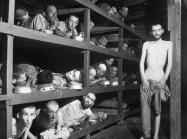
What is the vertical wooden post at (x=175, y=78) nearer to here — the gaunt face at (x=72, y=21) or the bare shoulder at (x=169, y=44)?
the bare shoulder at (x=169, y=44)

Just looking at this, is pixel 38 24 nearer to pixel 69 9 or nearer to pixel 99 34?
pixel 69 9

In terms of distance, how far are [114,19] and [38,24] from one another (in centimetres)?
197

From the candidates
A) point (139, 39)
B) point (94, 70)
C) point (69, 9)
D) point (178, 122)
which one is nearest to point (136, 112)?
point (139, 39)

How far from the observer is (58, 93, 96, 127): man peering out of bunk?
3.94 metres

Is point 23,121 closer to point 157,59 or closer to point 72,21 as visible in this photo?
point 72,21

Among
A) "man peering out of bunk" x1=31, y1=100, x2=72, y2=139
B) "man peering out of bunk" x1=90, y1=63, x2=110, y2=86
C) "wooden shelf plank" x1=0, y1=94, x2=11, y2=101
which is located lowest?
"man peering out of bunk" x1=31, y1=100, x2=72, y2=139

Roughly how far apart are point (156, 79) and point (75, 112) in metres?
1.43

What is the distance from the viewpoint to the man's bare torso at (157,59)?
157 inches

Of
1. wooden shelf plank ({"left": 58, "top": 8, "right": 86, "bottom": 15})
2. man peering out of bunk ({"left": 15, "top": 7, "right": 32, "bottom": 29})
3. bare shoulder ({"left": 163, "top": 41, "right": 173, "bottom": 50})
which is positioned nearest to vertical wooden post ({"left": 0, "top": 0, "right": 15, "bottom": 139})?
man peering out of bunk ({"left": 15, "top": 7, "right": 32, "bottom": 29})

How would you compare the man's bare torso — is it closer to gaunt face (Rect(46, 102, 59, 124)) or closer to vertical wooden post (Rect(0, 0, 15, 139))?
gaunt face (Rect(46, 102, 59, 124))

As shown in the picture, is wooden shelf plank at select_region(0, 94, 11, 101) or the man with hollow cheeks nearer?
wooden shelf plank at select_region(0, 94, 11, 101)

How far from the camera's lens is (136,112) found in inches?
282

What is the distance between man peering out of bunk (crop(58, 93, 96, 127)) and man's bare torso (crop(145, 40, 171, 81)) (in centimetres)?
108

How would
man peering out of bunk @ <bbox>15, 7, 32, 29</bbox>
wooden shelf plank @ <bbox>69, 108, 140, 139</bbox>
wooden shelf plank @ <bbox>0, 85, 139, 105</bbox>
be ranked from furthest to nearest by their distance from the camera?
wooden shelf plank @ <bbox>69, 108, 140, 139</bbox> → man peering out of bunk @ <bbox>15, 7, 32, 29</bbox> → wooden shelf plank @ <bbox>0, 85, 139, 105</bbox>
